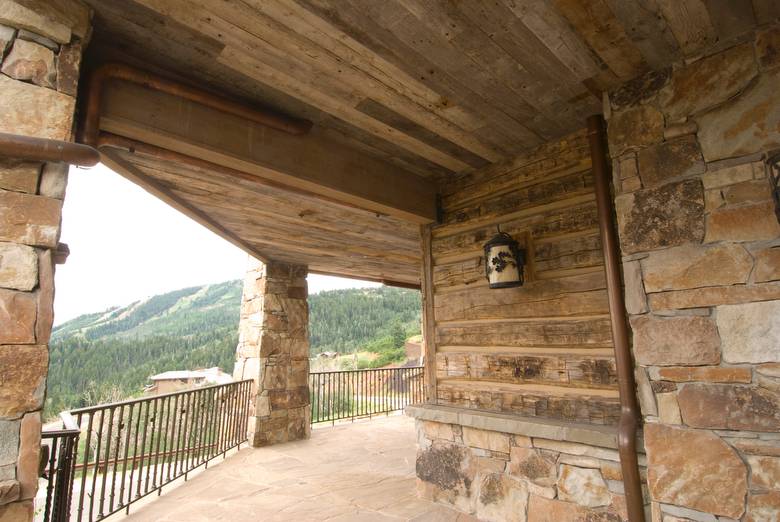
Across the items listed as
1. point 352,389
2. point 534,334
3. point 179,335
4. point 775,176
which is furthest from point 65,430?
point 179,335

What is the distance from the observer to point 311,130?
2.68 meters

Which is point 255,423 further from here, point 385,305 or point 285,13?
point 385,305

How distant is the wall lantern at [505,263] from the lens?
280 centimetres

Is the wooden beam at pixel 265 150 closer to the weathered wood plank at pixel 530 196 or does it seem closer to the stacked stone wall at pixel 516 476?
the weathered wood plank at pixel 530 196

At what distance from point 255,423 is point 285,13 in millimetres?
5188

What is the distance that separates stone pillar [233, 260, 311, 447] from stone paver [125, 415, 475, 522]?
14.2 inches

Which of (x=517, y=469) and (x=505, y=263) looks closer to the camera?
(x=517, y=469)

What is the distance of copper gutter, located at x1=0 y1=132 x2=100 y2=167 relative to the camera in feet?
4.48

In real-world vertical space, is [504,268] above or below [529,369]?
above

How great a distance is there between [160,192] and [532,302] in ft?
10.0

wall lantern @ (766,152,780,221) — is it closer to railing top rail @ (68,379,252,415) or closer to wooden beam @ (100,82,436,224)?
wooden beam @ (100,82,436,224)

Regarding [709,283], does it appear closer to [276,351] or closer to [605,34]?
[605,34]

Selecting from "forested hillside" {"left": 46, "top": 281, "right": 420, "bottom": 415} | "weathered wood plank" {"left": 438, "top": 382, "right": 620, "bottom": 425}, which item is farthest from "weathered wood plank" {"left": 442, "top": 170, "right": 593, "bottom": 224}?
"forested hillside" {"left": 46, "top": 281, "right": 420, "bottom": 415}

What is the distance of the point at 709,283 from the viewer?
185cm
